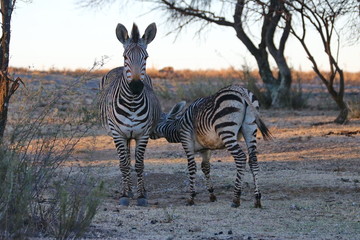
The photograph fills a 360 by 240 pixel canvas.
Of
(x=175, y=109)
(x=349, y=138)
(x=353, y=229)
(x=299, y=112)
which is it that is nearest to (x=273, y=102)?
(x=299, y=112)

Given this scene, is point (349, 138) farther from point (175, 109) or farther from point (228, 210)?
point (228, 210)

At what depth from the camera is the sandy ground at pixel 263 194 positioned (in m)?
8.02

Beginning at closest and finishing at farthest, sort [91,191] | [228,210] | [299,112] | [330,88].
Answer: [91,191]
[228,210]
[330,88]
[299,112]

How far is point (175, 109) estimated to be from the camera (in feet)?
39.7

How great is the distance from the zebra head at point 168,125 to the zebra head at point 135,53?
1263mm

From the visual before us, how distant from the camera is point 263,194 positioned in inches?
428

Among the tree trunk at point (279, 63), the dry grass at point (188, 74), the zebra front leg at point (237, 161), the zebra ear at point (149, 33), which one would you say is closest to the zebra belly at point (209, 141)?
the zebra front leg at point (237, 161)

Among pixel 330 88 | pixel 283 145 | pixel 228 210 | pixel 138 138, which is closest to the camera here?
pixel 228 210

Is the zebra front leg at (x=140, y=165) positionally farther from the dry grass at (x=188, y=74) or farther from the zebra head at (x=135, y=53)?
the dry grass at (x=188, y=74)

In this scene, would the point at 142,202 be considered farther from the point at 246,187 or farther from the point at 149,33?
the point at 149,33

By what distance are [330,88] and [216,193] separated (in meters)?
7.72

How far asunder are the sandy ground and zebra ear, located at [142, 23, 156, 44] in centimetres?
199

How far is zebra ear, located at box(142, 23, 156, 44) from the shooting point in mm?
10702

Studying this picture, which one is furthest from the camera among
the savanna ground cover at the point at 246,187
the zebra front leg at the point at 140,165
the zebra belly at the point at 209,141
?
the zebra front leg at the point at 140,165
